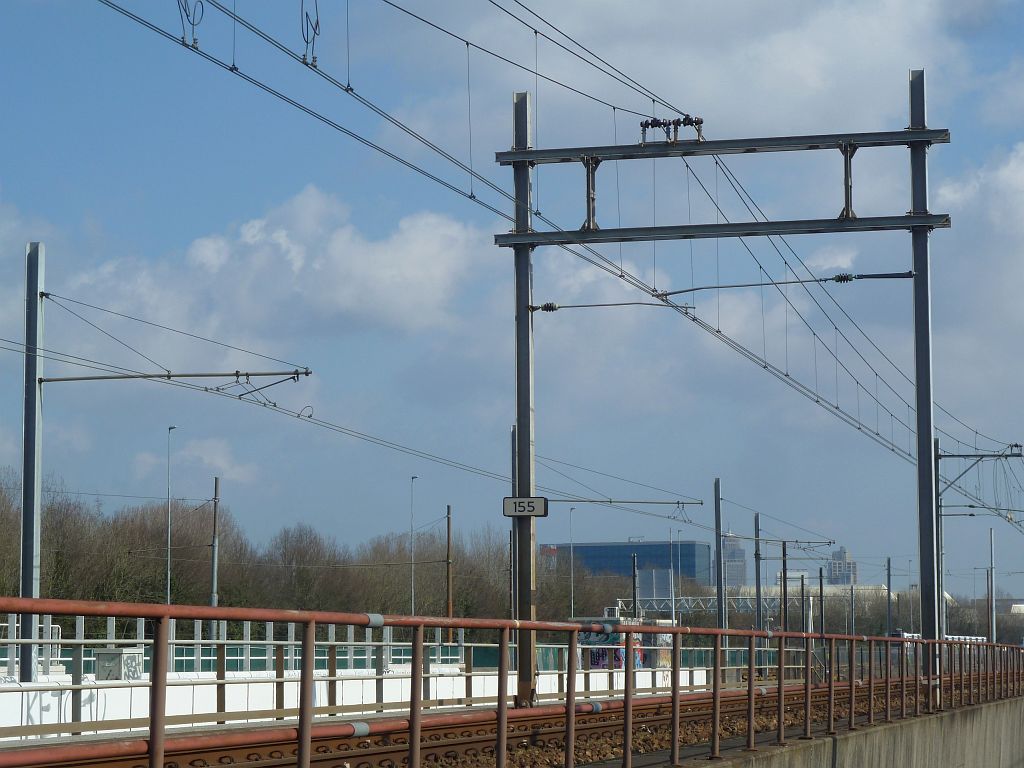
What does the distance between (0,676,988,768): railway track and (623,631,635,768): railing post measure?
53 centimetres

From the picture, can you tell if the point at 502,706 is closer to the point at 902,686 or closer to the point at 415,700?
the point at 415,700

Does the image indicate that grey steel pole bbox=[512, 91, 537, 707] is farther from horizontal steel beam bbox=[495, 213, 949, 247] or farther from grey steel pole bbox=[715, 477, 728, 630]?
grey steel pole bbox=[715, 477, 728, 630]

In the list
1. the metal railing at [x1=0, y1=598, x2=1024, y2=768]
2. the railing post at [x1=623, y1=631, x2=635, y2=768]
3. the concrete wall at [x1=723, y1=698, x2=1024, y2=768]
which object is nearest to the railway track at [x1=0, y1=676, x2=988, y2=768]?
the metal railing at [x1=0, y1=598, x2=1024, y2=768]

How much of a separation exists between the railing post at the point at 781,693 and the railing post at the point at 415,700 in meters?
6.27

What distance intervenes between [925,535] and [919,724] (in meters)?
8.61

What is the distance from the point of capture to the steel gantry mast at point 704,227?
2441 centimetres

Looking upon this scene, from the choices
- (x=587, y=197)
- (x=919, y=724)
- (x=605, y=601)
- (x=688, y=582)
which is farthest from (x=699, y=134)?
(x=688, y=582)

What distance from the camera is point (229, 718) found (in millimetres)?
8938

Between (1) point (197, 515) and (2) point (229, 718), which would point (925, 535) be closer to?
(2) point (229, 718)

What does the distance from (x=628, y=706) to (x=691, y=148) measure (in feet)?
49.5

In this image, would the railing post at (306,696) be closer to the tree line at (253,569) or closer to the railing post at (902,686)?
the railing post at (902,686)

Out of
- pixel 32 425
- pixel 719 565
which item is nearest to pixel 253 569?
pixel 719 565

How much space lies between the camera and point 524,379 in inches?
965

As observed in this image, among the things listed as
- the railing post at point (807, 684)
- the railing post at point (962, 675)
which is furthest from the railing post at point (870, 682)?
the railing post at point (962, 675)
